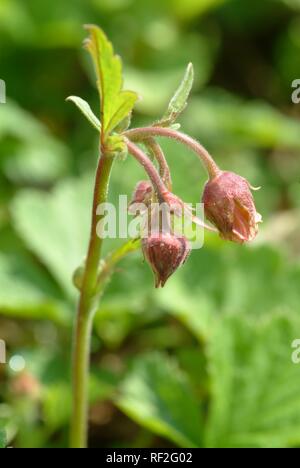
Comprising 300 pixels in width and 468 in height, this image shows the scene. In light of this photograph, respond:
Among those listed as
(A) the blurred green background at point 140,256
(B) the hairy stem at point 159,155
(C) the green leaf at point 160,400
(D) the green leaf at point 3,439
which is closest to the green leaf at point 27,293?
(A) the blurred green background at point 140,256

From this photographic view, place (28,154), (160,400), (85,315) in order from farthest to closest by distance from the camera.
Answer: (28,154) < (160,400) < (85,315)

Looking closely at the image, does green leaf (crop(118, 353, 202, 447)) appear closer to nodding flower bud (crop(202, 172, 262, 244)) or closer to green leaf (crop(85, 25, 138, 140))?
nodding flower bud (crop(202, 172, 262, 244))

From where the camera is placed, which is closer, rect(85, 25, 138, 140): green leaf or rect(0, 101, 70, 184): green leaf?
rect(85, 25, 138, 140): green leaf

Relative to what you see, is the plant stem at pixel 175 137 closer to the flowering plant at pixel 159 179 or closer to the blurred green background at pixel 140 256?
the flowering plant at pixel 159 179

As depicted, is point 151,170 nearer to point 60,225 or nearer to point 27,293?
point 27,293

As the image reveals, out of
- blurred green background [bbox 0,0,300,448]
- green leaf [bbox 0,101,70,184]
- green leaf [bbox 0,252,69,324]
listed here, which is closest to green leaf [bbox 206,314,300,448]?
blurred green background [bbox 0,0,300,448]

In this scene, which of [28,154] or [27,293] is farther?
[28,154]

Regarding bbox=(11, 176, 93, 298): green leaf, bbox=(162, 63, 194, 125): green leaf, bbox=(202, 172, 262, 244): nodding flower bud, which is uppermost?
bbox=(11, 176, 93, 298): green leaf

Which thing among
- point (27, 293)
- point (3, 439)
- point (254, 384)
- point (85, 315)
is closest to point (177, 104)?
point (85, 315)
